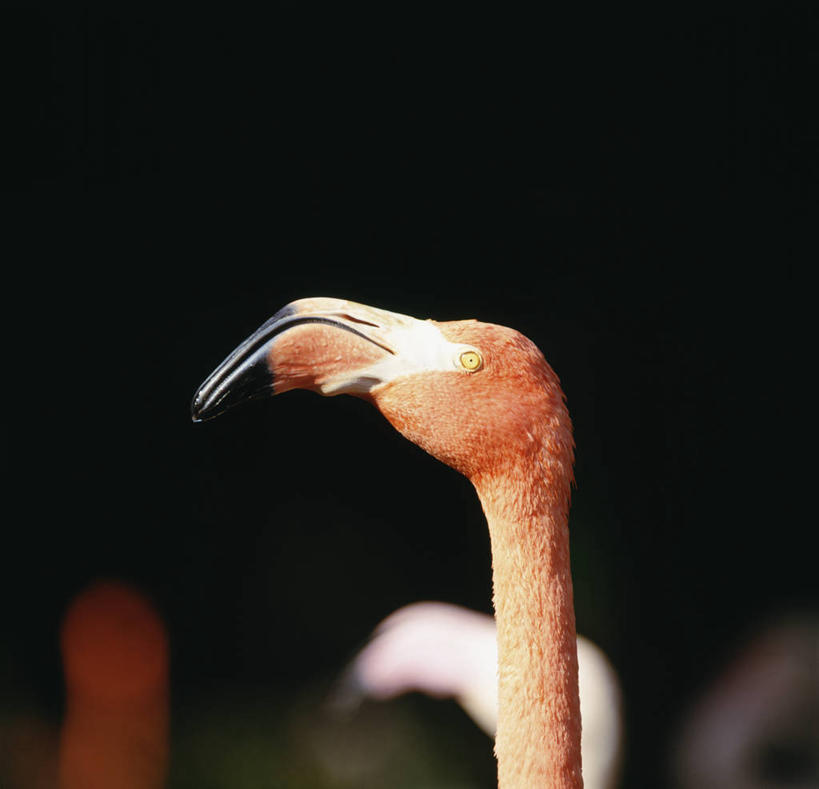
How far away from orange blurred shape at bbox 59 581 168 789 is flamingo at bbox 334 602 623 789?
0.63 meters

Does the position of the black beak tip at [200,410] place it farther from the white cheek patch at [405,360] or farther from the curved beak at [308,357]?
the white cheek patch at [405,360]

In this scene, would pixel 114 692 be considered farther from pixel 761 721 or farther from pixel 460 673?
pixel 761 721

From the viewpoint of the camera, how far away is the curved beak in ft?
3.74

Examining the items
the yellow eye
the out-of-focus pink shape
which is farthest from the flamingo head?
the out-of-focus pink shape

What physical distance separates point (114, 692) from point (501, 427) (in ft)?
6.93

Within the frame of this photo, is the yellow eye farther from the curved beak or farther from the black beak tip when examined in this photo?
the black beak tip

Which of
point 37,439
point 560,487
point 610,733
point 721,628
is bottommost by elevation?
point 610,733

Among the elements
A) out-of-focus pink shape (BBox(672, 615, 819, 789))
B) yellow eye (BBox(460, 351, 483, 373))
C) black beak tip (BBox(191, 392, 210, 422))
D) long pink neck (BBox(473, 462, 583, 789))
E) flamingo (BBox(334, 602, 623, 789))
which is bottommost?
out-of-focus pink shape (BBox(672, 615, 819, 789))

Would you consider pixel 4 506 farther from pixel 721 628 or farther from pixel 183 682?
pixel 721 628

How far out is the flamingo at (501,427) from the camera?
3.76ft

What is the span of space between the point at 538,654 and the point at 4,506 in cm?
211

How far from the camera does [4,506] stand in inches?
104

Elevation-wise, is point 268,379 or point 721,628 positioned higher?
point 268,379

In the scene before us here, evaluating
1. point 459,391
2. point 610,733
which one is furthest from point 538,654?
point 610,733
